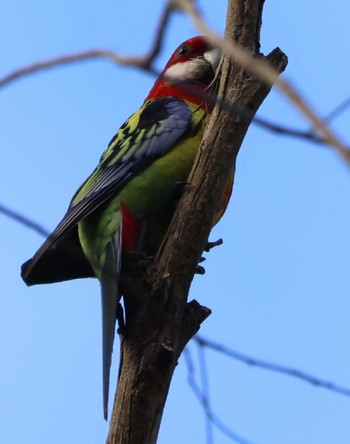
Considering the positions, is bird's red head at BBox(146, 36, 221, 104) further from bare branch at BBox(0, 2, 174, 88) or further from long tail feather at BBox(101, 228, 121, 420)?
bare branch at BBox(0, 2, 174, 88)

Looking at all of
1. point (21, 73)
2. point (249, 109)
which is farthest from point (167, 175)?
point (21, 73)

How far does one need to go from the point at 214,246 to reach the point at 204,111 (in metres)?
0.77

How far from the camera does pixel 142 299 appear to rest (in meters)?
3.29

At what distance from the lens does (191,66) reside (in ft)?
15.6

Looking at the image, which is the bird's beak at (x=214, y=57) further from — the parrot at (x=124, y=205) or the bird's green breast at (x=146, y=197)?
the bird's green breast at (x=146, y=197)

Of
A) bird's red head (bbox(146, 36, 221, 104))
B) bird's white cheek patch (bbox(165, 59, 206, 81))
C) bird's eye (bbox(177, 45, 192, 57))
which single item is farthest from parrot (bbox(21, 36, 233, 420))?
bird's eye (bbox(177, 45, 192, 57))

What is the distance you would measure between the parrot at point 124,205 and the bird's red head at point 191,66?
13.7 inches

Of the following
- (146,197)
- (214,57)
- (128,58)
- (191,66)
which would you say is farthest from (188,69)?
(128,58)

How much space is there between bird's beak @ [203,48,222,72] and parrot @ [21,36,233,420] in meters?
0.53

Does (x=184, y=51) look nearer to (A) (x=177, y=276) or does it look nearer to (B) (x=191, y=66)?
(B) (x=191, y=66)

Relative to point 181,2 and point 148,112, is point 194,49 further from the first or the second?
point 181,2

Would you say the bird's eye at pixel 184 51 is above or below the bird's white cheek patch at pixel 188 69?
above

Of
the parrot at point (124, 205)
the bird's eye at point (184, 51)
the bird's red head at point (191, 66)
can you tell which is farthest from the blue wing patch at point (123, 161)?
the bird's eye at point (184, 51)

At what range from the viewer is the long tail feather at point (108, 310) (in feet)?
11.3
